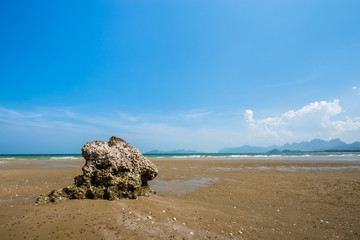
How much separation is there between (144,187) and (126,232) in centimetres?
410

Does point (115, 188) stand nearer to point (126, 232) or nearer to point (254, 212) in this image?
point (126, 232)

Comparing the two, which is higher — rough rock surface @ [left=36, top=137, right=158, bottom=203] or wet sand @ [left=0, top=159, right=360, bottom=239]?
rough rock surface @ [left=36, top=137, right=158, bottom=203]

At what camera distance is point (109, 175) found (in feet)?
25.2

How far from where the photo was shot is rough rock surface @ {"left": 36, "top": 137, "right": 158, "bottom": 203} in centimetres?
723

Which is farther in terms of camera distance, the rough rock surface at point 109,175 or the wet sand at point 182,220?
the rough rock surface at point 109,175

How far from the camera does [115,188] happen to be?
7547mm

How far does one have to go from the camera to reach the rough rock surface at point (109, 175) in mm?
7230

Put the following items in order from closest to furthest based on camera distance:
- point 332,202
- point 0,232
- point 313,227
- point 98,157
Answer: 1. point 0,232
2. point 313,227
3. point 98,157
4. point 332,202

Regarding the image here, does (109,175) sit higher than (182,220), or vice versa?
(109,175)

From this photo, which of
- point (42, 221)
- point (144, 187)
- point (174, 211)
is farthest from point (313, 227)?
point (42, 221)

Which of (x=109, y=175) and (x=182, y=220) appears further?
(x=109, y=175)

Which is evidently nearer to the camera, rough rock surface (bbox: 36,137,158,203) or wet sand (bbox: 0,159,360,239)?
wet sand (bbox: 0,159,360,239)

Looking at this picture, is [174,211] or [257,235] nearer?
[257,235]

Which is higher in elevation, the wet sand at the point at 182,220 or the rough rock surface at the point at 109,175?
the rough rock surface at the point at 109,175
